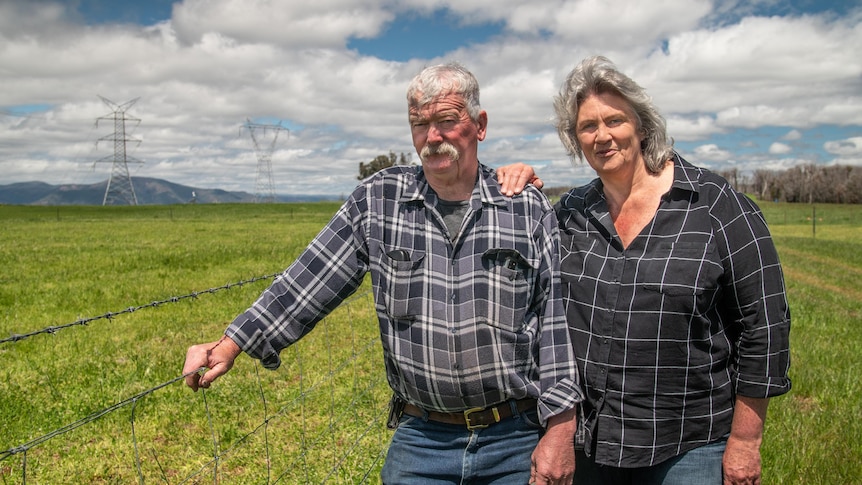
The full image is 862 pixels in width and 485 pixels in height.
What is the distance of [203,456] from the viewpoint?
4.72 m

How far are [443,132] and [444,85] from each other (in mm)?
161

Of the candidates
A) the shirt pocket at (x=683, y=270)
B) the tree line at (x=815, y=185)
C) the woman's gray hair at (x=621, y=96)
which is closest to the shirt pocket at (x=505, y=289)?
the shirt pocket at (x=683, y=270)

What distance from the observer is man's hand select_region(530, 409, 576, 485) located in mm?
2270

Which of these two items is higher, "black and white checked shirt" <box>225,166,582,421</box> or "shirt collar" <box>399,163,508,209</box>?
"shirt collar" <box>399,163,508,209</box>

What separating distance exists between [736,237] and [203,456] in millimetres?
3925

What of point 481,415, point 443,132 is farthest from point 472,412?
point 443,132

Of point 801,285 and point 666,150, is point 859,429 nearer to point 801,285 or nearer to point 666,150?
point 666,150

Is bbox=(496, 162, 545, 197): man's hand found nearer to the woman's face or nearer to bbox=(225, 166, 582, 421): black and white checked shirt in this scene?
bbox=(225, 166, 582, 421): black and white checked shirt

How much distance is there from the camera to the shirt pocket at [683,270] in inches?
88.2

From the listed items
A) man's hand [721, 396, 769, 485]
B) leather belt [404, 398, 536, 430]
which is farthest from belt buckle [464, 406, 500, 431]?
man's hand [721, 396, 769, 485]

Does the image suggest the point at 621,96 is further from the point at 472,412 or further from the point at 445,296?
the point at 472,412

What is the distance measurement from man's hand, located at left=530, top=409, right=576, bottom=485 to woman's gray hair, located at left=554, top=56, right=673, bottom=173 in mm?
1011

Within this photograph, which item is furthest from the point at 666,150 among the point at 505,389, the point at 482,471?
the point at 482,471

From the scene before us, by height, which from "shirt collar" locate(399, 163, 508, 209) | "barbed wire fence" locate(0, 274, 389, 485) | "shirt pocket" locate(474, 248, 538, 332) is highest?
"shirt collar" locate(399, 163, 508, 209)
